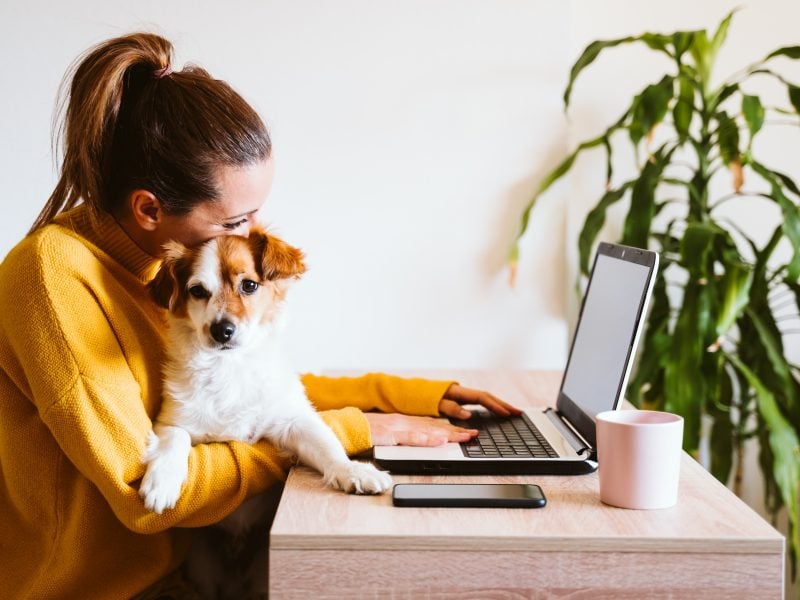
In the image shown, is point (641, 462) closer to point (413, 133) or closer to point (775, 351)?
point (775, 351)

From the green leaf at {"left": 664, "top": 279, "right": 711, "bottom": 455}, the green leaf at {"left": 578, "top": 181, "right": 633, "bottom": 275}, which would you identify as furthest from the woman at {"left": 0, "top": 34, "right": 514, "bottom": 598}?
the green leaf at {"left": 578, "top": 181, "right": 633, "bottom": 275}

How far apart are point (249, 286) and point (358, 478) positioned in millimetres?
402

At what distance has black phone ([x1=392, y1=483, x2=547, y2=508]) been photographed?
94 centimetres

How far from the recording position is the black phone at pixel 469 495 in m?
0.94

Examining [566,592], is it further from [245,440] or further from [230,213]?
[230,213]

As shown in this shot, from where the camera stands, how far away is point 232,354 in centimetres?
122

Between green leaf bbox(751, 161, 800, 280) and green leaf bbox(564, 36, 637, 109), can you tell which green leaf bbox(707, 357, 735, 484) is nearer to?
green leaf bbox(751, 161, 800, 280)

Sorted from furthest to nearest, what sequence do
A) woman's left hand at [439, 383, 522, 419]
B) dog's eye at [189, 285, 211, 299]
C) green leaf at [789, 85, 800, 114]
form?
green leaf at [789, 85, 800, 114], woman's left hand at [439, 383, 522, 419], dog's eye at [189, 285, 211, 299]

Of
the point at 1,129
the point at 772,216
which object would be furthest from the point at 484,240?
the point at 1,129

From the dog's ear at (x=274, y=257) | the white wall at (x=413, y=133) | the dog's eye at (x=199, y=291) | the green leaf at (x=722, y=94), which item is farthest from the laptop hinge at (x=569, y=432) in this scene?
the green leaf at (x=722, y=94)

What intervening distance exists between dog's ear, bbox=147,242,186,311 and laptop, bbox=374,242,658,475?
0.38 meters

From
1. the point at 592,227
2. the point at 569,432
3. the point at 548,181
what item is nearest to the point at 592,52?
the point at 548,181

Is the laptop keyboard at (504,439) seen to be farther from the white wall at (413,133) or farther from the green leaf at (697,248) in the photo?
the white wall at (413,133)

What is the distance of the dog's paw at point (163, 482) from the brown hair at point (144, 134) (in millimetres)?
389
